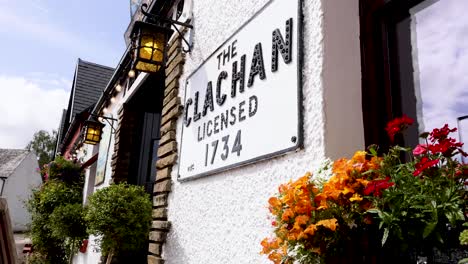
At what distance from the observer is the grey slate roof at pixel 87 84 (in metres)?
15.0

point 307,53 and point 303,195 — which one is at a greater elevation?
point 307,53

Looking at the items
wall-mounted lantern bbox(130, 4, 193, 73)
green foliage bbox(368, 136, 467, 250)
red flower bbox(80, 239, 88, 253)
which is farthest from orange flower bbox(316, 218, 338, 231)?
red flower bbox(80, 239, 88, 253)

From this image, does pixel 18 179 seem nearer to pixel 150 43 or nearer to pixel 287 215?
pixel 150 43

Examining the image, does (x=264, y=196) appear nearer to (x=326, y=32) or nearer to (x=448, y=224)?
(x=326, y=32)

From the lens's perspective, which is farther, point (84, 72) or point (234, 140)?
point (84, 72)

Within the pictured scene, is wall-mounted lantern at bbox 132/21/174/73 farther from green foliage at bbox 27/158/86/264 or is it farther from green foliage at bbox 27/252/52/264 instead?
green foliage at bbox 27/252/52/264

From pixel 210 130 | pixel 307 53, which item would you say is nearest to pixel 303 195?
pixel 307 53

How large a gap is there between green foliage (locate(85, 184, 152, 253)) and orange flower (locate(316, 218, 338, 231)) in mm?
3453

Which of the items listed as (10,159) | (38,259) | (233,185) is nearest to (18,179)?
(10,159)

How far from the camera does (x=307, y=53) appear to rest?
71.9 inches

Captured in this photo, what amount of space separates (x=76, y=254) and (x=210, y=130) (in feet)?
21.9

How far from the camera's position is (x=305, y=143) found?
1.75 m

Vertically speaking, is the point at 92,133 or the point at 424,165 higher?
the point at 92,133

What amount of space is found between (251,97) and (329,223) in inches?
45.8
